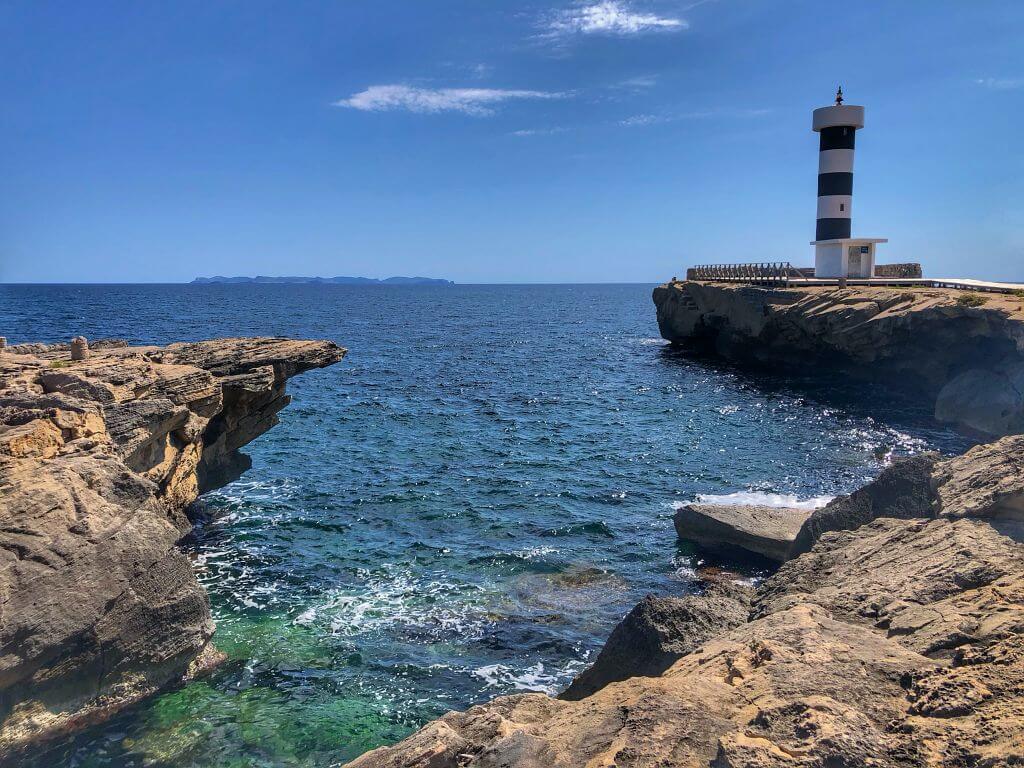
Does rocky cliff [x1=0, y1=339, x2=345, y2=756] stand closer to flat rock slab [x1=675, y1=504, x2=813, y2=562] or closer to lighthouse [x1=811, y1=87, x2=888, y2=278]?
flat rock slab [x1=675, y1=504, x2=813, y2=562]

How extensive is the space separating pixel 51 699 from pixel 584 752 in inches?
377

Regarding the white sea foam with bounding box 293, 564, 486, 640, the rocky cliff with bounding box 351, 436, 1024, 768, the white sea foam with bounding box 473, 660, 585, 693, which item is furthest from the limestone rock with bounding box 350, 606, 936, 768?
the white sea foam with bounding box 293, 564, 486, 640

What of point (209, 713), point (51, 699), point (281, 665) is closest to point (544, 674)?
point (281, 665)

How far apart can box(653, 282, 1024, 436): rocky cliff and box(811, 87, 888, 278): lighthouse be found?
7.91 m

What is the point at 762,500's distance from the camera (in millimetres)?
23938

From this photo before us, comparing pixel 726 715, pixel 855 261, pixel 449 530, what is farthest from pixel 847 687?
pixel 855 261

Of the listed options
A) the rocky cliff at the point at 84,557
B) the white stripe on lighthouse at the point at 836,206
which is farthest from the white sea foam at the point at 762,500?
the white stripe on lighthouse at the point at 836,206

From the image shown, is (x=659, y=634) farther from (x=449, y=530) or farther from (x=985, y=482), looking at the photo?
(x=449, y=530)

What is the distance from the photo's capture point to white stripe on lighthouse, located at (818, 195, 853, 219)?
176 feet

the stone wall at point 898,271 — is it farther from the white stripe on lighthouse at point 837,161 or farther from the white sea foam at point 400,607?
the white sea foam at point 400,607

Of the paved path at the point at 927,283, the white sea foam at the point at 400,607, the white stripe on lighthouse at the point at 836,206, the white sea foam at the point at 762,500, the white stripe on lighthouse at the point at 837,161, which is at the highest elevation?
the white stripe on lighthouse at the point at 837,161

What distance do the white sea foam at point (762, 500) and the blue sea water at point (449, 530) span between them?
0.36 m

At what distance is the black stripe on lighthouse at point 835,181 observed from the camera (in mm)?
52781

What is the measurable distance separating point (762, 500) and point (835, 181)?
38.9 metres
